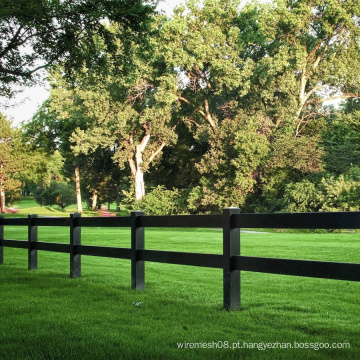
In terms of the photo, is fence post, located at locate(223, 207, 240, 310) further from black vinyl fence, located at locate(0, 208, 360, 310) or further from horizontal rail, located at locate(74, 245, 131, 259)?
horizontal rail, located at locate(74, 245, 131, 259)

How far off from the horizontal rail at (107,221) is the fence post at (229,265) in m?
2.27

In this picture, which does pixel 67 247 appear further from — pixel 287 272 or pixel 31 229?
pixel 287 272

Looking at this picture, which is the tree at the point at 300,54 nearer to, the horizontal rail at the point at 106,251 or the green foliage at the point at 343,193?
the green foliage at the point at 343,193

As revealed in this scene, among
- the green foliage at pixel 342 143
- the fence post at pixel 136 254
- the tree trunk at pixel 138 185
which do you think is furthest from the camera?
the tree trunk at pixel 138 185

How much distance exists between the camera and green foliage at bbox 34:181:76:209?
82.1m

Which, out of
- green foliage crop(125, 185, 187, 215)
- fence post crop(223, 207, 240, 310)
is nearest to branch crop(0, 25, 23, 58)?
fence post crop(223, 207, 240, 310)

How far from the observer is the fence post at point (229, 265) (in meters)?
6.21

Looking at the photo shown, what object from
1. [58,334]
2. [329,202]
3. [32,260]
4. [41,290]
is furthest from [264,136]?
[58,334]

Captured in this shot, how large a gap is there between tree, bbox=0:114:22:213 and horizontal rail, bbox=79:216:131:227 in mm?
53438

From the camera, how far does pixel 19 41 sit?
16.0 m

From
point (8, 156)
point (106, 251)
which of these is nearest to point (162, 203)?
point (8, 156)

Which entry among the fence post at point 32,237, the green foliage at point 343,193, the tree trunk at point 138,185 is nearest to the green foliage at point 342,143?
the green foliage at point 343,193

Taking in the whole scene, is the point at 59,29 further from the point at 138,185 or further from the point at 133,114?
the point at 138,185

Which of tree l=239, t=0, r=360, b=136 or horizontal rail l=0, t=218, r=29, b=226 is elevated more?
tree l=239, t=0, r=360, b=136
